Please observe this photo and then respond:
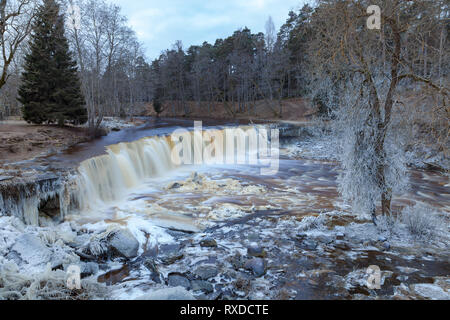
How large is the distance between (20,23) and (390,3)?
12501 millimetres

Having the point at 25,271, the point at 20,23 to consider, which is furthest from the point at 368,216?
the point at 20,23

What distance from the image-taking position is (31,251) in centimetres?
489

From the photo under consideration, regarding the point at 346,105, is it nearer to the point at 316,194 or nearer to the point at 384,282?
the point at 384,282

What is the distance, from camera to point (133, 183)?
1123cm

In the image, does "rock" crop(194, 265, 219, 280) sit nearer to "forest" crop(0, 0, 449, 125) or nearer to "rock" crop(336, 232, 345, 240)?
"rock" crop(336, 232, 345, 240)

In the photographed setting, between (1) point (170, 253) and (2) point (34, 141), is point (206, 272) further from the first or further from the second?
(2) point (34, 141)

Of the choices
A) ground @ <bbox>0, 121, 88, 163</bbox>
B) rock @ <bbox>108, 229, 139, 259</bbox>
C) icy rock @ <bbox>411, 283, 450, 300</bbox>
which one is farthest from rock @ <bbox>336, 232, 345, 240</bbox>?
ground @ <bbox>0, 121, 88, 163</bbox>

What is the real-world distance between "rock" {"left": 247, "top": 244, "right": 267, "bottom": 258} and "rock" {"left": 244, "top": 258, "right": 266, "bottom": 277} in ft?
1.00

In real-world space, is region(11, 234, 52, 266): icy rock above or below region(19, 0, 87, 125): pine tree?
below

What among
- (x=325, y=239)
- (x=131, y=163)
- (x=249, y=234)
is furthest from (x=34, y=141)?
(x=325, y=239)

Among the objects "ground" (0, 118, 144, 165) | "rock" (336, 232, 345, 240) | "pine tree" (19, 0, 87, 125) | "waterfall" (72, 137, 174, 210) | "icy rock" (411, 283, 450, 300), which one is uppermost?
"pine tree" (19, 0, 87, 125)

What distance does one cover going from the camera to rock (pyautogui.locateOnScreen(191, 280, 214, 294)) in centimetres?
434

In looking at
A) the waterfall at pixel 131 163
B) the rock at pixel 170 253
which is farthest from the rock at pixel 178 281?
the waterfall at pixel 131 163

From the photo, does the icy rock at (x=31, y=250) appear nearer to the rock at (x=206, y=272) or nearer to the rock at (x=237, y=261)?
the rock at (x=206, y=272)
